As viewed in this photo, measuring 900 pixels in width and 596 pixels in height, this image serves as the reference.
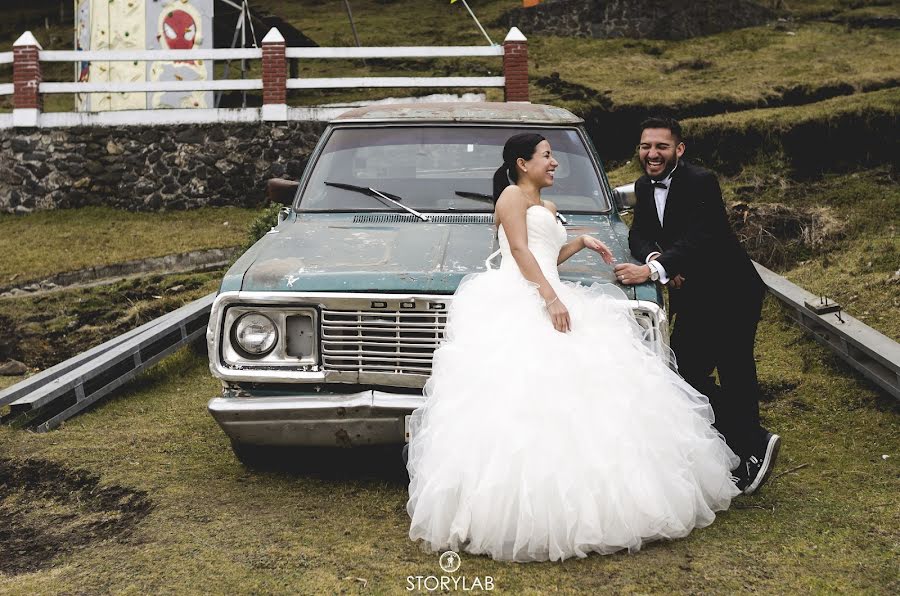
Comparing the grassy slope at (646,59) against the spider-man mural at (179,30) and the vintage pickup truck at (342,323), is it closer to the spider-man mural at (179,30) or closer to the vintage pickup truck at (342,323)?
the spider-man mural at (179,30)

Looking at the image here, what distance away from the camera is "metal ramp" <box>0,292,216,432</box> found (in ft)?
17.9

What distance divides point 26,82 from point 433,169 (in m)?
10.1

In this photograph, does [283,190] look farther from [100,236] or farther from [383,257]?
[100,236]

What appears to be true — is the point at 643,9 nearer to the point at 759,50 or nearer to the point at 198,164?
the point at 759,50

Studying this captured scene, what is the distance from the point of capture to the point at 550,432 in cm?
335

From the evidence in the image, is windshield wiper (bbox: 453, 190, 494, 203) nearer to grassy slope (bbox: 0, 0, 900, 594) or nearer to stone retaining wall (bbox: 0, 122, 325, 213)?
grassy slope (bbox: 0, 0, 900, 594)

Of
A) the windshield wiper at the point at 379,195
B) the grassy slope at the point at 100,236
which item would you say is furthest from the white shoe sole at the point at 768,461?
the grassy slope at the point at 100,236

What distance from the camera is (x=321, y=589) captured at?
320 cm

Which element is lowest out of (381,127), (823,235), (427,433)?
(427,433)

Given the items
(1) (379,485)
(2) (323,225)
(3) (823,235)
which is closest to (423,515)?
(1) (379,485)

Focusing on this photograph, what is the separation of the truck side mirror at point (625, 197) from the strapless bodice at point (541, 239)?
1.02m

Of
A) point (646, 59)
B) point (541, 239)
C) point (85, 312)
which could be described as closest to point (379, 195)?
point (541, 239)

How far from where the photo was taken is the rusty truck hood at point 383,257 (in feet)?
13.0

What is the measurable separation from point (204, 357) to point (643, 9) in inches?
A: 516
